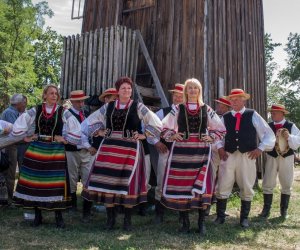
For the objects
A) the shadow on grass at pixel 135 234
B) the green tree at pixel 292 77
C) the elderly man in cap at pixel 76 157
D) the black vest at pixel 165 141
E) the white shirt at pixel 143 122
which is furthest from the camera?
the green tree at pixel 292 77

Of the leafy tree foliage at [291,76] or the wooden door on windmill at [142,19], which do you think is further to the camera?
the leafy tree foliage at [291,76]

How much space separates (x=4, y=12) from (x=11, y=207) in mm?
13666

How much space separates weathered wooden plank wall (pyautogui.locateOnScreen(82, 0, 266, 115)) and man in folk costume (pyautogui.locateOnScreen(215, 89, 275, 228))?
2519 millimetres

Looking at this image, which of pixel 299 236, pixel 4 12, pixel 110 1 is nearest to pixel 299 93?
pixel 4 12

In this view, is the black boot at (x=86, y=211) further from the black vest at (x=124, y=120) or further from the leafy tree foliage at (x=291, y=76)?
the leafy tree foliage at (x=291, y=76)

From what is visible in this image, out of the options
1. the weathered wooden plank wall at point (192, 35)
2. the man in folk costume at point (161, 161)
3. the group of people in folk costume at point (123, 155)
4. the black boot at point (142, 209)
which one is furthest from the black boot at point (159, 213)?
the weathered wooden plank wall at point (192, 35)

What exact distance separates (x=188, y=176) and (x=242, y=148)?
999 millimetres

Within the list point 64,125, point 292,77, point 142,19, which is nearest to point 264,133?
point 64,125

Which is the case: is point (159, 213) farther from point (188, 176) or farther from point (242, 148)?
point (242, 148)

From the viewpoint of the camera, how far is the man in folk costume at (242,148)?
5.69 meters

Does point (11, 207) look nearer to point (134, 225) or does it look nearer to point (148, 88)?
point (134, 225)

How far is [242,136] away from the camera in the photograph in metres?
5.68

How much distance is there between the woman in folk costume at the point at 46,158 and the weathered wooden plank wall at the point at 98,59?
2.56 metres

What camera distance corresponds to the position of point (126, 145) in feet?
17.0
